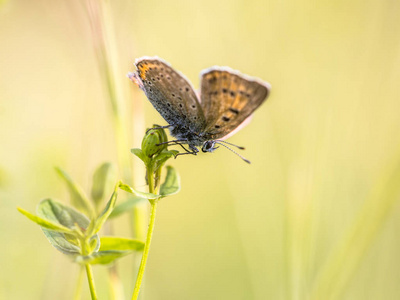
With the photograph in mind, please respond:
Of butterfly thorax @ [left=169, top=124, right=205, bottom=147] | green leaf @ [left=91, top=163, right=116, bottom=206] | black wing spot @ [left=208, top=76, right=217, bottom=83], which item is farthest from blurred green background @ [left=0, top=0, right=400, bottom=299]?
black wing spot @ [left=208, top=76, right=217, bottom=83]

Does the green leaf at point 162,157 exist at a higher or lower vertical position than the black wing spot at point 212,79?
lower

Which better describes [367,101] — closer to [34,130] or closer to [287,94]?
[287,94]

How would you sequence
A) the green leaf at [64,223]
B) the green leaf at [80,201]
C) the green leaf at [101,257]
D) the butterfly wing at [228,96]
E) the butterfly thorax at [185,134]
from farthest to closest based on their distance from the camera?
the butterfly thorax at [185,134] < the butterfly wing at [228,96] < the green leaf at [80,201] < the green leaf at [64,223] < the green leaf at [101,257]

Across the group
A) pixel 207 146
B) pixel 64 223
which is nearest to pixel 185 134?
pixel 207 146

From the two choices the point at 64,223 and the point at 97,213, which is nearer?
the point at 64,223

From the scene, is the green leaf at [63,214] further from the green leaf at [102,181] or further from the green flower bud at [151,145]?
the green flower bud at [151,145]

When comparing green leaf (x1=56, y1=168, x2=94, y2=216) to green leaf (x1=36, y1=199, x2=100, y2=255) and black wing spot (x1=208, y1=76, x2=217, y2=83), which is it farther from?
black wing spot (x1=208, y1=76, x2=217, y2=83)

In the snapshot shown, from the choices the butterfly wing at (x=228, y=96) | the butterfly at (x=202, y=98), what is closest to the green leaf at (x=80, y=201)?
the butterfly at (x=202, y=98)

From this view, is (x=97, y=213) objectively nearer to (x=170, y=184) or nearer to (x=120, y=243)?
(x=120, y=243)
